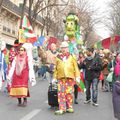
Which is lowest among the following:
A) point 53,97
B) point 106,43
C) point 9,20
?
point 53,97

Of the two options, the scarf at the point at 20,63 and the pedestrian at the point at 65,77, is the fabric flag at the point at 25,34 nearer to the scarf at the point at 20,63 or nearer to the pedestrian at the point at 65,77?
the scarf at the point at 20,63

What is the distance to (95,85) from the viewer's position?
36.9 feet

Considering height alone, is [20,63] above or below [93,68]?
above

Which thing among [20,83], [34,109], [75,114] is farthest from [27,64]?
[75,114]

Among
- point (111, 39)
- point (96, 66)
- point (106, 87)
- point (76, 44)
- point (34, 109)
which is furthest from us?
point (106, 87)

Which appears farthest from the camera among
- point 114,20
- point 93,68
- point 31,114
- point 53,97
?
point 114,20

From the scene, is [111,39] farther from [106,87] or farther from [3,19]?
[3,19]

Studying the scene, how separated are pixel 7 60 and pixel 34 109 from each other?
3924 millimetres

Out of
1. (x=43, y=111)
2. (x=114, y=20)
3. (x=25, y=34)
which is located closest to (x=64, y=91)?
(x=43, y=111)

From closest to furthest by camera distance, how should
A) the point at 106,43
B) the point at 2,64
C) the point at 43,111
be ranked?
the point at 43,111 < the point at 2,64 < the point at 106,43

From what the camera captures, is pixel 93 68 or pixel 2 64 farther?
pixel 2 64

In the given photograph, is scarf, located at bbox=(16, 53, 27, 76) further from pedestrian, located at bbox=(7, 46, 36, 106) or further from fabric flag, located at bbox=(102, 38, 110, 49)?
fabric flag, located at bbox=(102, 38, 110, 49)

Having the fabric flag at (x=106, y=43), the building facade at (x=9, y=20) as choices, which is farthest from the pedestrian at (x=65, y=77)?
the building facade at (x=9, y=20)

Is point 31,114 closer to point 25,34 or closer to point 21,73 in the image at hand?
point 21,73
